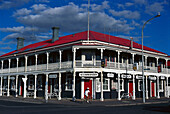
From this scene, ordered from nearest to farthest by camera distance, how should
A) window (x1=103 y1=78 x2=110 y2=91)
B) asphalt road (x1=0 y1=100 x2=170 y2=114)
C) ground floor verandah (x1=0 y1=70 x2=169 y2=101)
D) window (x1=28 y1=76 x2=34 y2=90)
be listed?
1. asphalt road (x1=0 y1=100 x2=170 y2=114)
2. ground floor verandah (x1=0 y1=70 x2=169 y2=101)
3. window (x1=103 y1=78 x2=110 y2=91)
4. window (x1=28 y1=76 x2=34 y2=90)

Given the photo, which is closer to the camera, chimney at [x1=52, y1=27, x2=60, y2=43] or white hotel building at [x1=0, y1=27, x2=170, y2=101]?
white hotel building at [x1=0, y1=27, x2=170, y2=101]

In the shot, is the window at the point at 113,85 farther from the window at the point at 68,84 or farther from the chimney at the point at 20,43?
the chimney at the point at 20,43

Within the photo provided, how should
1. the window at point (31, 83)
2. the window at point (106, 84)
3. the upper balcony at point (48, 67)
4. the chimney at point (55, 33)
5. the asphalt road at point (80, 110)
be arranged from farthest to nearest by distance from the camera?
the chimney at point (55, 33)
the window at point (31, 83)
the window at point (106, 84)
the upper balcony at point (48, 67)
the asphalt road at point (80, 110)

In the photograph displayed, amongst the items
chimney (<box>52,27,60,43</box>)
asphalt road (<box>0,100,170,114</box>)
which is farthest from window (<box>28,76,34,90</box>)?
asphalt road (<box>0,100,170,114</box>)

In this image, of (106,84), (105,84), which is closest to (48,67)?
(105,84)

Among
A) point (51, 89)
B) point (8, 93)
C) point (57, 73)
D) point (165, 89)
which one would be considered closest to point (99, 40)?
point (57, 73)

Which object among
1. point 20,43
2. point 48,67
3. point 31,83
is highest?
point 20,43

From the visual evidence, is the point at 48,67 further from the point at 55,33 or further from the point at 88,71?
the point at 55,33

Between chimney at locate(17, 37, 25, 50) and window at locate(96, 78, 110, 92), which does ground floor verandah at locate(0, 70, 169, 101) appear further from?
chimney at locate(17, 37, 25, 50)

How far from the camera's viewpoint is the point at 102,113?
555 inches

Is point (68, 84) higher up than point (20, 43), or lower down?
lower down

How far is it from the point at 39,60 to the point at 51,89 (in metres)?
5.58

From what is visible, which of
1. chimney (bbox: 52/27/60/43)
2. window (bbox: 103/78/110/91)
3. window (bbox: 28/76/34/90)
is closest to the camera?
window (bbox: 103/78/110/91)

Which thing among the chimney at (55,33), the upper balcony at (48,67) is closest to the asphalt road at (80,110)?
the upper balcony at (48,67)
